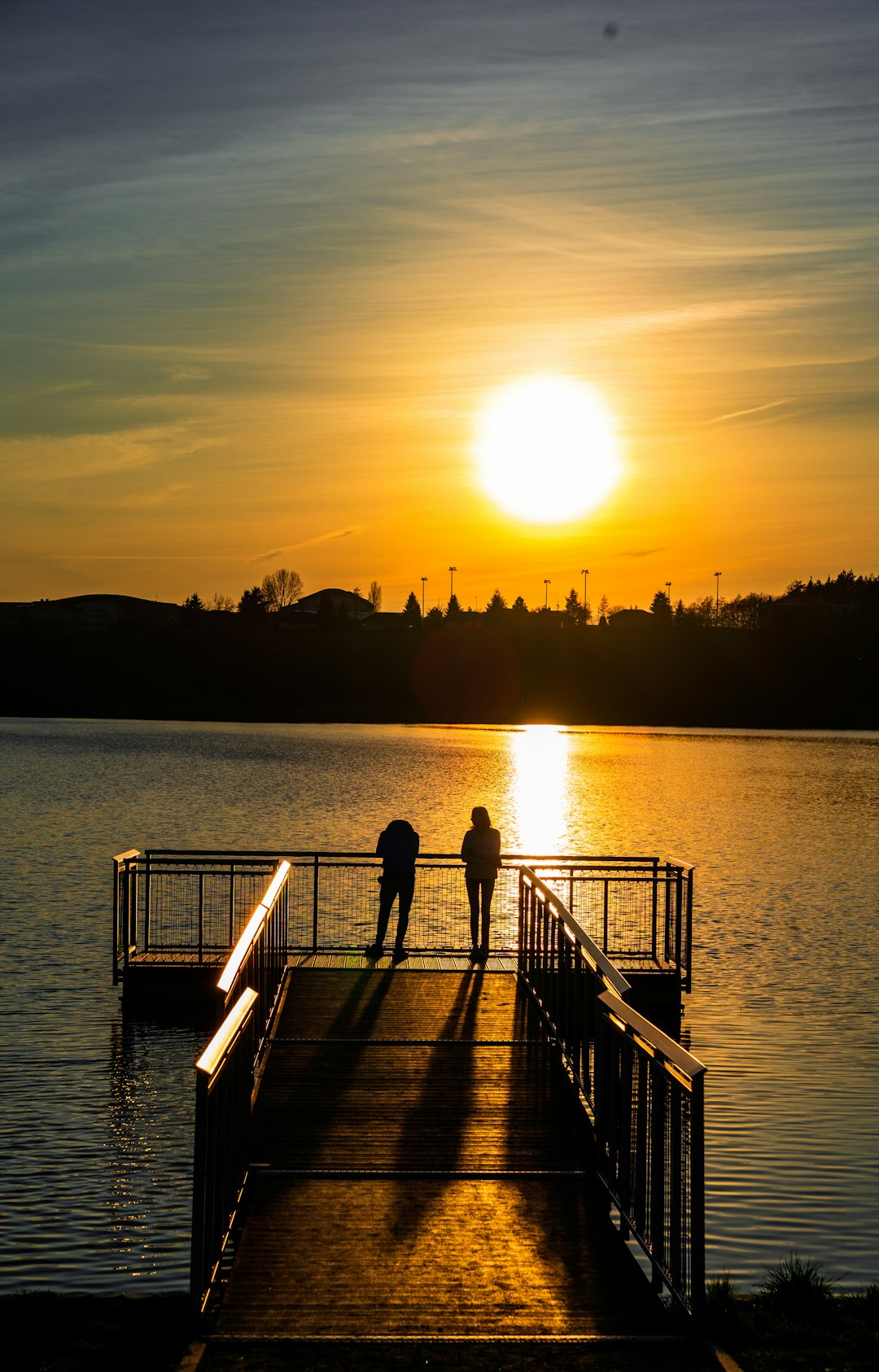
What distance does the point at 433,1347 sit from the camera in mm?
6199

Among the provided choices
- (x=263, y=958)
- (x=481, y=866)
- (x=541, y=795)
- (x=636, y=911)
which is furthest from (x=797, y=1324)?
(x=541, y=795)

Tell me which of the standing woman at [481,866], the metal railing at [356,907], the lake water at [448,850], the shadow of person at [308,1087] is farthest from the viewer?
the metal railing at [356,907]

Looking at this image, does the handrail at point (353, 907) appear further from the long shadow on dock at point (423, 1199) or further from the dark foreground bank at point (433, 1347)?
the dark foreground bank at point (433, 1347)

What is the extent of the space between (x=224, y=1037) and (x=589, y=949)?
3.34 m

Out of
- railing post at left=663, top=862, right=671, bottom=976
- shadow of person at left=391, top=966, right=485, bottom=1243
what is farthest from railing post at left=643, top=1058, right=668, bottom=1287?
railing post at left=663, top=862, right=671, bottom=976

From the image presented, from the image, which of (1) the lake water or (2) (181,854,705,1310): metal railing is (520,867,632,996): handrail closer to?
(2) (181,854,705,1310): metal railing

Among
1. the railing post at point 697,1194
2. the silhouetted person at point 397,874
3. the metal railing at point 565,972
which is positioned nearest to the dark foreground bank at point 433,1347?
the railing post at point 697,1194

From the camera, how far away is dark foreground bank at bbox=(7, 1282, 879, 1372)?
237 inches

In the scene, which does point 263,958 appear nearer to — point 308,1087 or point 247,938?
point 308,1087

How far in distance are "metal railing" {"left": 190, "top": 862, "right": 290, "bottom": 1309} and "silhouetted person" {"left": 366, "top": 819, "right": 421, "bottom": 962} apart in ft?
18.1

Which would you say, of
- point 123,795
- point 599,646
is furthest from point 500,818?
point 599,646

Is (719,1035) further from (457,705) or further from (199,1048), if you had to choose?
(457,705)

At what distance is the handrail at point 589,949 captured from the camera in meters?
8.81

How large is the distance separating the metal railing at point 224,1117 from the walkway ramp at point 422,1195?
20cm
